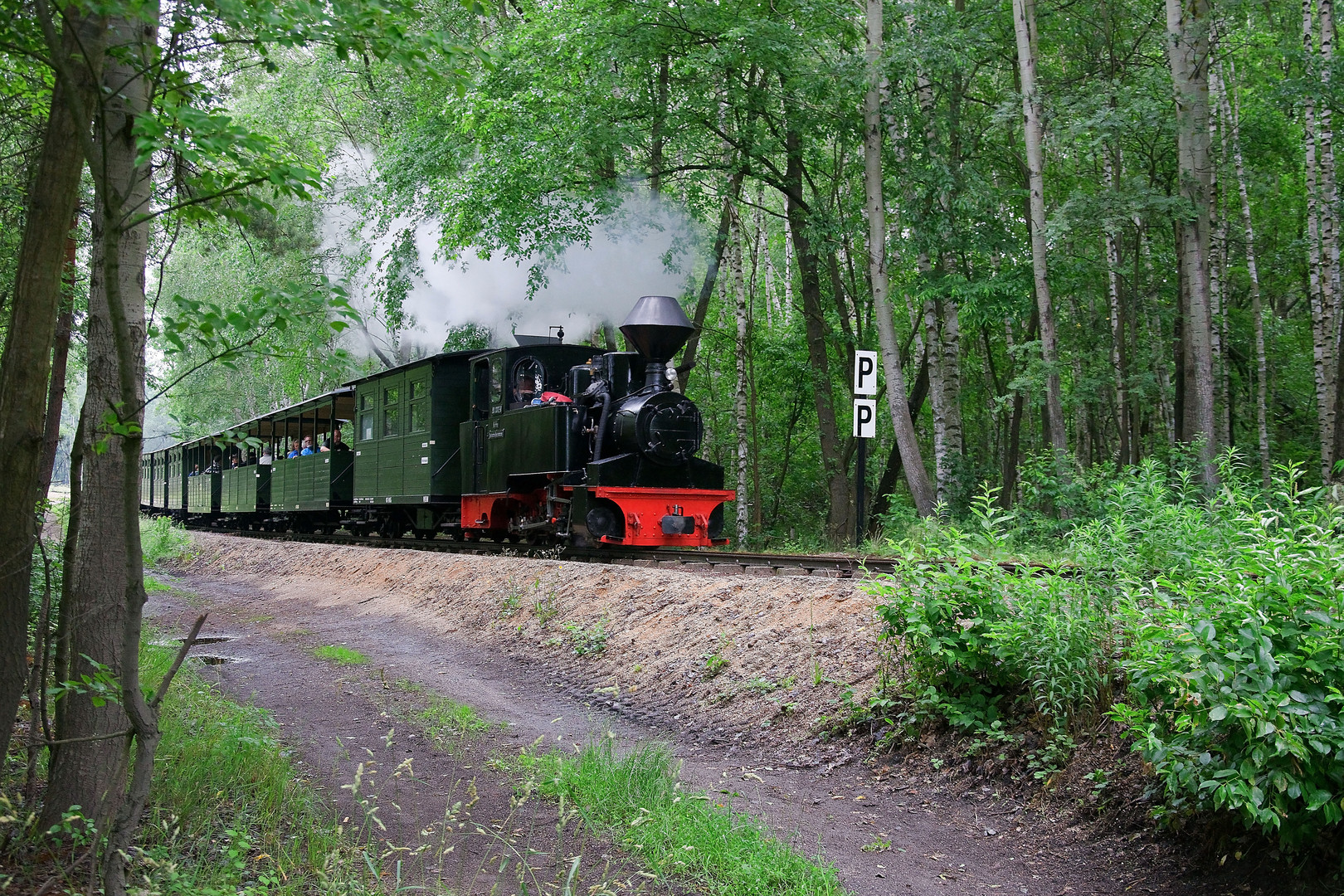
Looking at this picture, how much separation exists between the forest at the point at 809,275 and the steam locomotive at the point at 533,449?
204 cm

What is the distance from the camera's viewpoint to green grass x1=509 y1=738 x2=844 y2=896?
443cm

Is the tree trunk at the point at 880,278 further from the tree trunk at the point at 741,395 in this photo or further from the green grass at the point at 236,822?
the green grass at the point at 236,822

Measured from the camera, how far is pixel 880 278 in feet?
50.6

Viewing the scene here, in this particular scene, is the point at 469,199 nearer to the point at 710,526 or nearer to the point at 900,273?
the point at 710,526

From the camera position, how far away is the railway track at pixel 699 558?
31.8 ft

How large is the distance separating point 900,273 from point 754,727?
2038 cm

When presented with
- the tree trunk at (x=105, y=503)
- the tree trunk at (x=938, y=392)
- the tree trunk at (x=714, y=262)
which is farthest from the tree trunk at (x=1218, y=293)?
the tree trunk at (x=105, y=503)

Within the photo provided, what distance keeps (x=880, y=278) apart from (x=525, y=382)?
5.63 m

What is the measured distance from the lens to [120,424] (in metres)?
3.25

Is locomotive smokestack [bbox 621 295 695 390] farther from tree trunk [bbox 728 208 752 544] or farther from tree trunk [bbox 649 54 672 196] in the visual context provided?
tree trunk [bbox 728 208 752 544]

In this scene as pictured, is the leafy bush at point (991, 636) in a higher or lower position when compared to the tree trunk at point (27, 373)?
lower

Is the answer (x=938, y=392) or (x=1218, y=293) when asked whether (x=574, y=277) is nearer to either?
(x=938, y=392)

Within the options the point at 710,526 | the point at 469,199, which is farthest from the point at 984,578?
the point at 469,199

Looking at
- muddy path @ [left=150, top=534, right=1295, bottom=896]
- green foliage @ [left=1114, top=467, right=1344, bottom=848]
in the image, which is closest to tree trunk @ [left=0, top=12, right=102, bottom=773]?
muddy path @ [left=150, top=534, right=1295, bottom=896]
